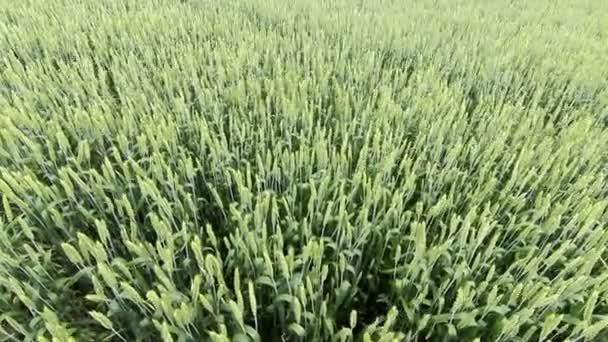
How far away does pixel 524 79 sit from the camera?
7.55ft

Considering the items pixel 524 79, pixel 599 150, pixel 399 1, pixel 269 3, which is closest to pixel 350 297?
pixel 599 150

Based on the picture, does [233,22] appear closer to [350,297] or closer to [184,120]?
[184,120]

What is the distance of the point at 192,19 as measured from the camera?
2830 millimetres

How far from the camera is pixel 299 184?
122 cm

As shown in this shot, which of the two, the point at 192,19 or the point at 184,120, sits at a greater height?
the point at 192,19

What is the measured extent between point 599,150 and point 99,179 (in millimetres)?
1791

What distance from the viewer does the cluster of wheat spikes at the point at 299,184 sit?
0.91m

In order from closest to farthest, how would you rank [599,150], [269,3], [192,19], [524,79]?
[599,150] < [524,79] < [192,19] < [269,3]

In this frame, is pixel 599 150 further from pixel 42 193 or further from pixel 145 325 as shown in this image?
pixel 42 193

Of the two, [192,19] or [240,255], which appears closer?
[240,255]

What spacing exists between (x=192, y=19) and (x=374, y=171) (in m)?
2.14

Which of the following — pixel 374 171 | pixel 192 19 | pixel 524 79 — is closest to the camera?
pixel 374 171

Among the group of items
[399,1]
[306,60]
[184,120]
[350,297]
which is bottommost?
[350,297]

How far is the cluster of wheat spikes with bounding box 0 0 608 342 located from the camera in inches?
35.9
